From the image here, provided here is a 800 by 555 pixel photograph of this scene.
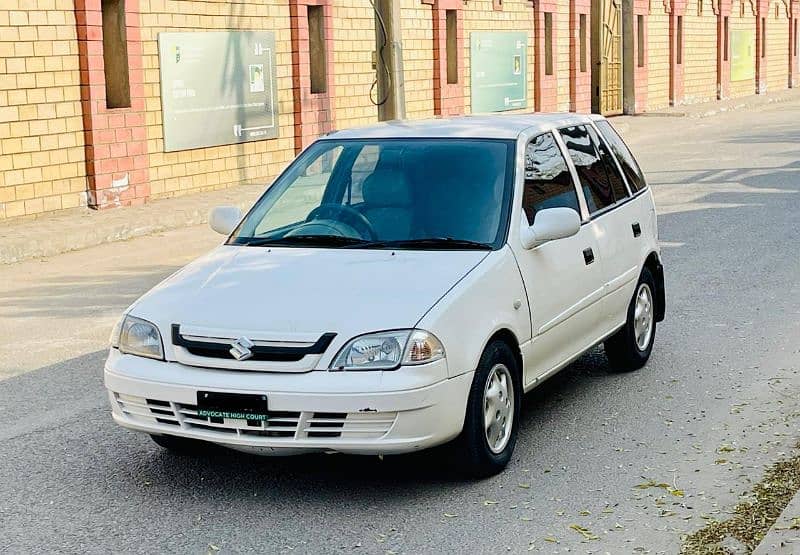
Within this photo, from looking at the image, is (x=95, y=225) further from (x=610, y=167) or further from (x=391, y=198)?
(x=391, y=198)

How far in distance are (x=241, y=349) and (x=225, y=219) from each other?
5.96 feet

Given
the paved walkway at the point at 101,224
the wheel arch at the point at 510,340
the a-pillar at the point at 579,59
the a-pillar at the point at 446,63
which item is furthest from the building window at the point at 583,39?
the wheel arch at the point at 510,340

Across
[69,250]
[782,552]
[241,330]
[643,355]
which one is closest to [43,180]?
[69,250]

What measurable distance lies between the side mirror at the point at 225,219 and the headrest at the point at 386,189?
0.79 meters

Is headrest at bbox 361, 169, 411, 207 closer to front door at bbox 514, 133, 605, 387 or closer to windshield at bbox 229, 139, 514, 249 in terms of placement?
windshield at bbox 229, 139, 514, 249

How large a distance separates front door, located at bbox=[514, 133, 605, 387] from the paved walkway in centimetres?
855

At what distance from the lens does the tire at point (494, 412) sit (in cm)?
595

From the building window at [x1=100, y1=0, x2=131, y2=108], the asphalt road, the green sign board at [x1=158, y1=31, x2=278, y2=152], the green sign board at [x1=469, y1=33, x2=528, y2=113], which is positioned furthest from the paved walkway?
the green sign board at [x1=469, y1=33, x2=528, y2=113]

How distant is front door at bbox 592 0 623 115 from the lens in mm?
38250

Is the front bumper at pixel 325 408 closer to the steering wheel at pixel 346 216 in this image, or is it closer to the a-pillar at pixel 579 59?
the steering wheel at pixel 346 216

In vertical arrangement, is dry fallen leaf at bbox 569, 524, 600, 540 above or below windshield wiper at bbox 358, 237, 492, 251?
below

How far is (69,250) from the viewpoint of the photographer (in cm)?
1523

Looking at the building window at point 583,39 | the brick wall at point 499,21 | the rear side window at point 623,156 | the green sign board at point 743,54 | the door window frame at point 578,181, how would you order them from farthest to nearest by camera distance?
1. the green sign board at point 743,54
2. the building window at point 583,39
3. the brick wall at point 499,21
4. the rear side window at point 623,156
5. the door window frame at point 578,181

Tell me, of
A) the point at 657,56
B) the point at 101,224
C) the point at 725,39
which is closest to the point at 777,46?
the point at 725,39
